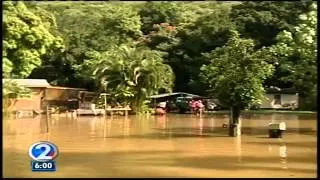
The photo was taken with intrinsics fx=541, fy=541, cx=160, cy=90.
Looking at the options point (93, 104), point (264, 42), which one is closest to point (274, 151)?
point (93, 104)

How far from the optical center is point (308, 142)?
1717cm

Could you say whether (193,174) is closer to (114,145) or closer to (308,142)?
(114,145)

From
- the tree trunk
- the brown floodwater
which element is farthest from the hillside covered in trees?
the brown floodwater

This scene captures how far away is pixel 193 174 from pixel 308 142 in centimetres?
782

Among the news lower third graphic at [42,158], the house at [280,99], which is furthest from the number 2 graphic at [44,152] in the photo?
the house at [280,99]

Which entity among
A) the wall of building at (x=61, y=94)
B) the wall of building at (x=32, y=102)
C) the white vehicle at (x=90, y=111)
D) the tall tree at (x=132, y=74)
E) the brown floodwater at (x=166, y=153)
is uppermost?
the tall tree at (x=132, y=74)

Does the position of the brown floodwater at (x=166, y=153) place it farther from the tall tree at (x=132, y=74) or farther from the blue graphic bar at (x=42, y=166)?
the tall tree at (x=132, y=74)

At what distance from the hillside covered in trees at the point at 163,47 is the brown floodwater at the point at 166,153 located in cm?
222

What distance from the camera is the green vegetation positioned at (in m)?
19.0

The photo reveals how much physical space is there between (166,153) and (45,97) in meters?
23.2

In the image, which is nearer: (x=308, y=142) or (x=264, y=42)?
(x=308, y=142)

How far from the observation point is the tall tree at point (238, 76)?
1825cm

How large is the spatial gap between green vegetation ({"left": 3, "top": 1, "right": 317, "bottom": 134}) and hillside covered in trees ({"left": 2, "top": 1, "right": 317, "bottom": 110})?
0.05 metres

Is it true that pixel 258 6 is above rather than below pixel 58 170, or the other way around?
above
